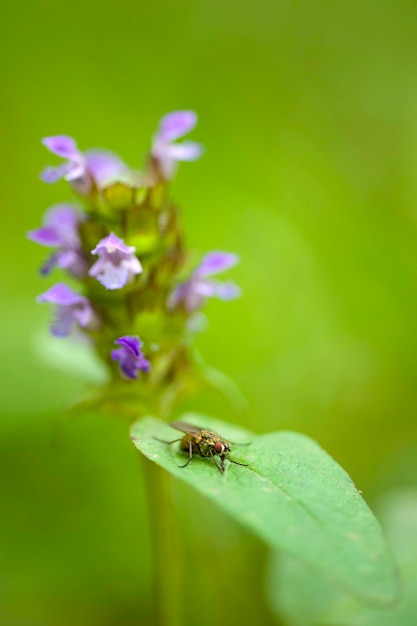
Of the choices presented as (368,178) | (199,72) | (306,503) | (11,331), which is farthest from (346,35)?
(306,503)

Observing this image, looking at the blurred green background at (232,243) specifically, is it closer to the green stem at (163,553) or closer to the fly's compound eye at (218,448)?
the green stem at (163,553)

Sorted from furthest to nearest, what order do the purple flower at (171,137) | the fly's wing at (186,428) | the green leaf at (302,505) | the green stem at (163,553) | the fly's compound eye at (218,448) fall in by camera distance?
the purple flower at (171,137) < the green stem at (163,553) < the fly's wing at (186,428) < the fly's compound eye at (218,448) < the green leaf at (302,505)

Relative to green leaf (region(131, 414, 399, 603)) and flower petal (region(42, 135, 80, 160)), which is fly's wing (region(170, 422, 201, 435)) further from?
flower petal (region(42, 135, 80, 160))

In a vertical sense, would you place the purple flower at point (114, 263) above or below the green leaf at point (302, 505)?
above

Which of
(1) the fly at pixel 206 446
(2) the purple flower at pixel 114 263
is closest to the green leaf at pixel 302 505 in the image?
(1) the fly at pixel 206 446

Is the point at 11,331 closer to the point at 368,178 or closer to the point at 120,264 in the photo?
the point at 120,264
